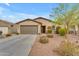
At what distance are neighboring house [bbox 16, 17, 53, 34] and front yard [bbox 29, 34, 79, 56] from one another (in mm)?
156

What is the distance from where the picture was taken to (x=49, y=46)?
3029 millimetres

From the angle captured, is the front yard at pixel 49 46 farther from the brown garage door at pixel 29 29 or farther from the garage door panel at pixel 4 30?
the garage door panel at pixel 4 30

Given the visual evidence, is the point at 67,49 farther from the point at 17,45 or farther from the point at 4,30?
the point at 4,30

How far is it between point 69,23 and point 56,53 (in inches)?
16.8

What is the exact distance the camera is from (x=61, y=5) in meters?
3.03

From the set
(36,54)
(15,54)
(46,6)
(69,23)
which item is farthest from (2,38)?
(69,23)

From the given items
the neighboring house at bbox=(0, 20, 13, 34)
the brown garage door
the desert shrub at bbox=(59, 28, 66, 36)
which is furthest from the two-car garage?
the desert shrub at bbox=(59, 28, 66, 36)

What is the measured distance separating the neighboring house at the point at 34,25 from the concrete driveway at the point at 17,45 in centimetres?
8

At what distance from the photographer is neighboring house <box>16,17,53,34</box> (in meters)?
3.08

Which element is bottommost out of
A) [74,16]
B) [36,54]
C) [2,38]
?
[36,54]

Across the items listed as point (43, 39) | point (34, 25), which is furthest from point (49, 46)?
point (34, 25)

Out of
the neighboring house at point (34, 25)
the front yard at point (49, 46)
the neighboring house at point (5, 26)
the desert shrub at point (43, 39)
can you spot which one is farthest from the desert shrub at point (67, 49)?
the neighboring house at point (5, 26)

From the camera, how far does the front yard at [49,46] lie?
3.00 metres

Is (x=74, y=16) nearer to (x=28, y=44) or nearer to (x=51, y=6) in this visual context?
(x=51, y=6)
